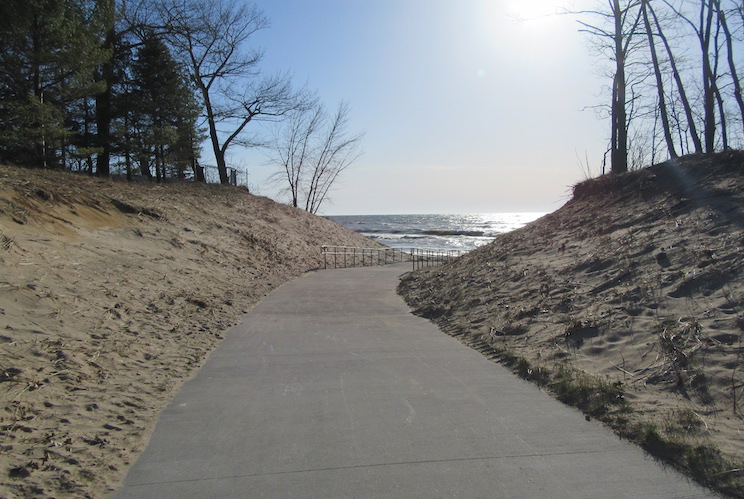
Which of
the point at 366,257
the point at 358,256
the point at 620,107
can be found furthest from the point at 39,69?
the point at 620,107

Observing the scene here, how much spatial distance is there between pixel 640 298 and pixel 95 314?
7.75 meters

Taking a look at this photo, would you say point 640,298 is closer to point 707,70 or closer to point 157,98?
point 707,70

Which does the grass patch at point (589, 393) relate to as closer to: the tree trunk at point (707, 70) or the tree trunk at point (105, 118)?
the tree trunk at point (707, 70)

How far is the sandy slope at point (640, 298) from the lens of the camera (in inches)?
182

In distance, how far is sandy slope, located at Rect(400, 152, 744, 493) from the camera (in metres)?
4.63

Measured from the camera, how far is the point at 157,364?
6355mm

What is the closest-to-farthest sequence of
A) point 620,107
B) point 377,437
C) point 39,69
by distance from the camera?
1. point 377,437
2. point 39,69
3. point 620,107

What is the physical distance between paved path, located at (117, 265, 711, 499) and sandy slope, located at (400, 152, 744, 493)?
628 mm

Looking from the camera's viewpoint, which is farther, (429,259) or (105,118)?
(429,259)

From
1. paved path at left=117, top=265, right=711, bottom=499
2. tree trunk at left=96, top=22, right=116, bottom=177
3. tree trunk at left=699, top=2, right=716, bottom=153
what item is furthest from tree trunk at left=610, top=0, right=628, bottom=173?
tree trunk at left=96, top=22, right=116, bottom=177

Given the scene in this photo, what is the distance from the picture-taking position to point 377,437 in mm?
4324

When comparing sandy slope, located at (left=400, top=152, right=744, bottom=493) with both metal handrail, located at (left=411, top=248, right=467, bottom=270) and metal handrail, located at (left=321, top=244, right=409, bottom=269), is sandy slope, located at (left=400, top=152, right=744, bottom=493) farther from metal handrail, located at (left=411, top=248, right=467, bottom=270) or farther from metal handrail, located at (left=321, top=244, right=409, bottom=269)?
metal handrail, located at (left=321, top=244, right=409, bottom=269)

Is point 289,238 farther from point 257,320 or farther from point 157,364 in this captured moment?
point 157,364

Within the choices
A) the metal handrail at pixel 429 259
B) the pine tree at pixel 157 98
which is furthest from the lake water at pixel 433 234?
the pine tree at pixel 157 98
